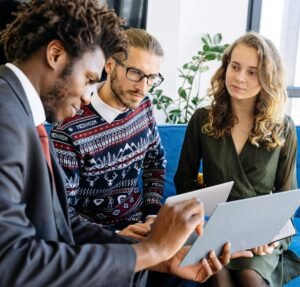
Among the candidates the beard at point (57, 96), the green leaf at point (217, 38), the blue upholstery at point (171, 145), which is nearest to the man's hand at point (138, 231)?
the beard at point (57, 96)

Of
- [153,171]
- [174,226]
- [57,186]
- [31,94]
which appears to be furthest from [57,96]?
[153,171]

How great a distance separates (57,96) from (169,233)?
1.26 ft

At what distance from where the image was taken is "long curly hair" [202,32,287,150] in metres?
1.66

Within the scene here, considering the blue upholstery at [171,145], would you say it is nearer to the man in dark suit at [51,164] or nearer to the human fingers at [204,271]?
the human fingers at [204,271]

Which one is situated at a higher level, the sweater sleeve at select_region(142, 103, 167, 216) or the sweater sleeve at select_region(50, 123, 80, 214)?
the sweater sleeve at select_region(50, 123, 80, 214)

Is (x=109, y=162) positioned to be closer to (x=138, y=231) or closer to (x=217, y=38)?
(x=138, y=231)

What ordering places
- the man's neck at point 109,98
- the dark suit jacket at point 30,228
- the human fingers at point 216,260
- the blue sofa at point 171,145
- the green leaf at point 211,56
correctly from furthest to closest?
the green leaf at point 211,56 < the blue sofa at point 171,145 < the man's neck at point 109,98 < the human fingers at point 216,260 < the dark suit jacket at point 30,228

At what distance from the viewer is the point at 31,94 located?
86cm

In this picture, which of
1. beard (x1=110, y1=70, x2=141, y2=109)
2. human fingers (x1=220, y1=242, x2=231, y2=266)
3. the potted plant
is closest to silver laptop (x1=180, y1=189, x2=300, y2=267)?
human fingers (x1=220, y1=242, x2=231, y2=266)

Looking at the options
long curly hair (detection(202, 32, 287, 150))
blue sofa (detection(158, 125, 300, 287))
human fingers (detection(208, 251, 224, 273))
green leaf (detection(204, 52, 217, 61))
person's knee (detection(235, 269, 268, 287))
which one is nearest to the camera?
human fingers (detection(208, 251, 224, 273))

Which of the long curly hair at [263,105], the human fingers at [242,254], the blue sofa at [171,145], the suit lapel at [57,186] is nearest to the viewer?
the suit lapel at [57,186]

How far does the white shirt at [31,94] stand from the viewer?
2.81ft

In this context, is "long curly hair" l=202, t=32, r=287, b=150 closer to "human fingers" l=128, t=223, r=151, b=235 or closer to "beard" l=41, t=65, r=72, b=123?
"human fingers" l=128, t=223, r=151, b=235

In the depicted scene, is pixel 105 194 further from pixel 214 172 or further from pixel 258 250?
pixel 258 250
